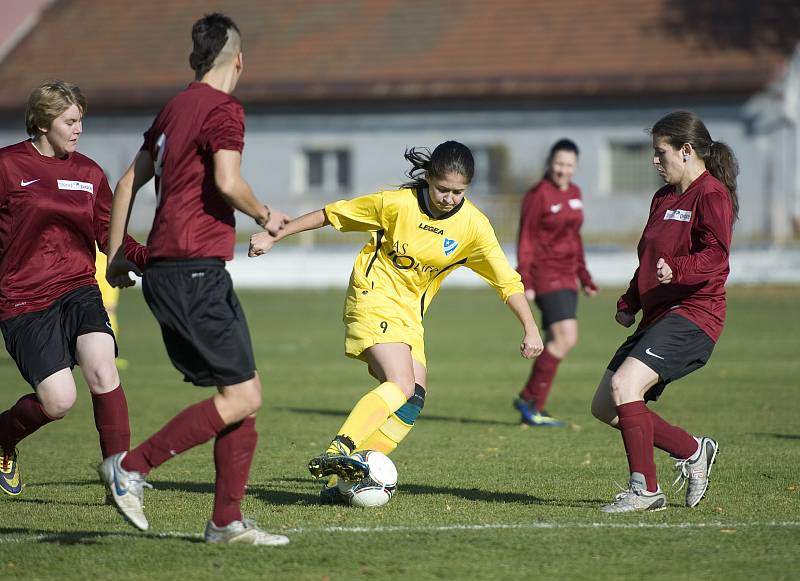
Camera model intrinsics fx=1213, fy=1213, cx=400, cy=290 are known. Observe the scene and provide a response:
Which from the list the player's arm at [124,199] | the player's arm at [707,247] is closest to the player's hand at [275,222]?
the player's arm at [124,199]

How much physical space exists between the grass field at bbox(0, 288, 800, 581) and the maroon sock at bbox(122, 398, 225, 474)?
432 mm

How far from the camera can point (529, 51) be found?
110 ft

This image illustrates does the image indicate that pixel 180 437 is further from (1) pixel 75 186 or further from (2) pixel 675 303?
(2) pixel 675 303

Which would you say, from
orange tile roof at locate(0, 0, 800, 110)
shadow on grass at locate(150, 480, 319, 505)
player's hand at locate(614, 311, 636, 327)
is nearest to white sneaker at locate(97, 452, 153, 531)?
shadow on grass at locate(150, 480, 319, 505)

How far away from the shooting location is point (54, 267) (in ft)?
21.5

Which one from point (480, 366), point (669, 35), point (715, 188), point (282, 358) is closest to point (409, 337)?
point (715, 188)

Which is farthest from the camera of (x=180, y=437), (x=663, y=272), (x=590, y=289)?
(x=590, y=289)

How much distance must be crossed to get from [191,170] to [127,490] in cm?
141

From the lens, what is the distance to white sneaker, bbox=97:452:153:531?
205 inches

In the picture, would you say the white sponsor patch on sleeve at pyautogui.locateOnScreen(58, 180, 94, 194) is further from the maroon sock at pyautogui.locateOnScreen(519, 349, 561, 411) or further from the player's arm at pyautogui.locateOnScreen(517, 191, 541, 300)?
the maroon sock at pyautogui.locateOnScreen(519, 349, 561, 411)

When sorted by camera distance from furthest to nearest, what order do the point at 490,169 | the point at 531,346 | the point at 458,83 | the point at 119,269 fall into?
1. the point at 490,169
2. the point at 458,83
3. the point at 531,346
4. the point at 119,269

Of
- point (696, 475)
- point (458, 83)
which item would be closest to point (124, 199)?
point (696, 475)

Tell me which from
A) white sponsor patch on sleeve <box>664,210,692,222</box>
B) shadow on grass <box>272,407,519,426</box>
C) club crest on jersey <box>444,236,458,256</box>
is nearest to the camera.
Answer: white sponsor patch on sleeve <box>664,210,692,222</box>

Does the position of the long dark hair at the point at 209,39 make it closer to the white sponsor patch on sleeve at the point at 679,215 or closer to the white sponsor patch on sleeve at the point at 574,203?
the white sponsor patch on sleeve at the point at 679,215
